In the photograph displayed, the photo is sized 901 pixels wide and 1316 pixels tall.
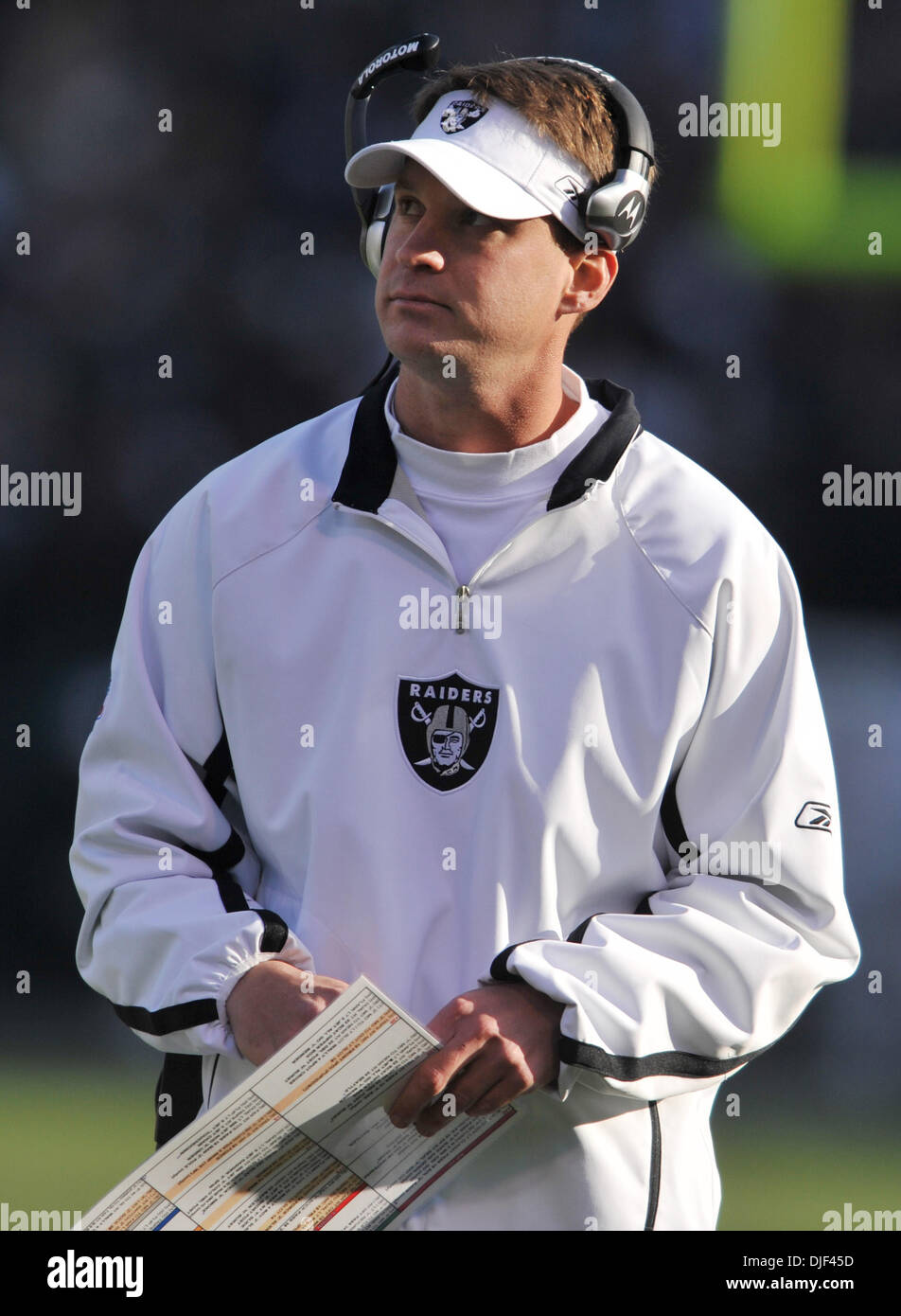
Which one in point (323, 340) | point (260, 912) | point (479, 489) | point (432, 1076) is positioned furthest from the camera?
point (323, 340)

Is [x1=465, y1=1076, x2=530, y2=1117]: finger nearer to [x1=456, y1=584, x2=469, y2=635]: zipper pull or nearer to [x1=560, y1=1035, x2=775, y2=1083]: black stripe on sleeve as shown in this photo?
[x1=560, y1=1035, x2=775, y2=1083]: black stripe on sleeve

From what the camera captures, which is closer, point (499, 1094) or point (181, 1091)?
point (499, 1094)

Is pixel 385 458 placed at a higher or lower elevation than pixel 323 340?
lower

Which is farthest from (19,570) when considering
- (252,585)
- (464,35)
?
(252,585)

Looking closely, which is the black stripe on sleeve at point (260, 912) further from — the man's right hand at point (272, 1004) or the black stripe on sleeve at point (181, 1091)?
the black stripe on sleeve at point (181, 1091)

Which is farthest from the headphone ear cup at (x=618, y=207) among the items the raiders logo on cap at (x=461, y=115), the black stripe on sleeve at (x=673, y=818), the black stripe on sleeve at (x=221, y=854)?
the black stripe on sleeve at (x=221, y=854)

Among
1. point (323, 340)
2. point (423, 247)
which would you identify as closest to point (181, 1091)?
point (423, 247)

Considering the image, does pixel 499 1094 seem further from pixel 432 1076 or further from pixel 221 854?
pixel 221 854

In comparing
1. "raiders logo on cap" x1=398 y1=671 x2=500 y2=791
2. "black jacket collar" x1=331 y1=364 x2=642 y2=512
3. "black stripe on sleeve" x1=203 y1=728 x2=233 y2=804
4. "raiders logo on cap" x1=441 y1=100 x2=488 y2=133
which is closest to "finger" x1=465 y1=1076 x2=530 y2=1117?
"raiders logo on cap" x1=398 y1=671 x2=500 y2=791

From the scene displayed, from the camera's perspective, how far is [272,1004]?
1156mm

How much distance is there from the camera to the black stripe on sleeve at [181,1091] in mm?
1287

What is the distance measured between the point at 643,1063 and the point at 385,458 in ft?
1.71

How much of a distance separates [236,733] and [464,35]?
130 centimetres

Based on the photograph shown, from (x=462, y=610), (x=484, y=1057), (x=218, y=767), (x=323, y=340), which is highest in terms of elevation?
(x=323, y=340)
